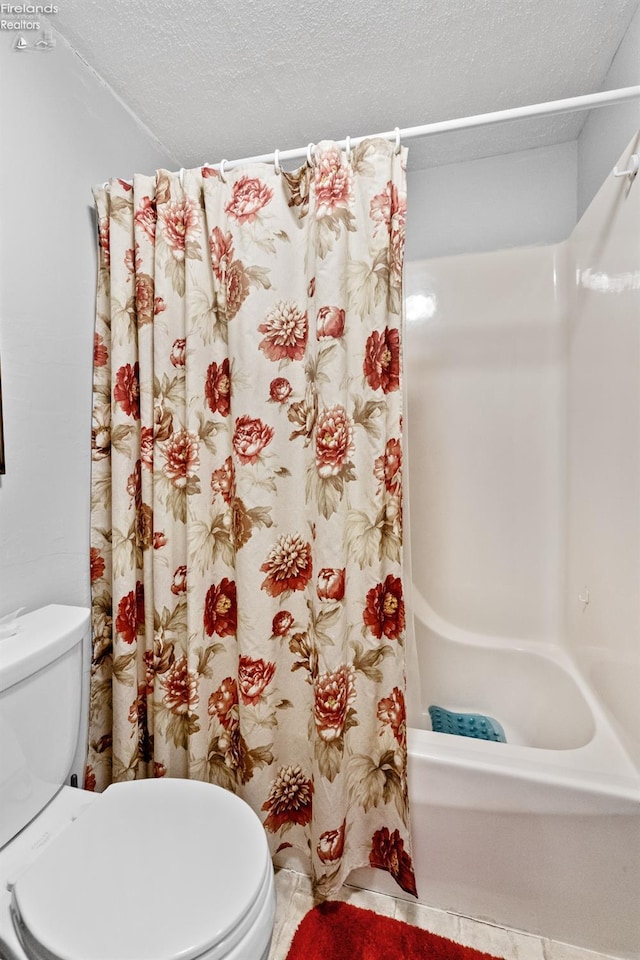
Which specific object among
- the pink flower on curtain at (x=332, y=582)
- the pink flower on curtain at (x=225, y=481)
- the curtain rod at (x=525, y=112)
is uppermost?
the curtain rod at (x=525, y=112)

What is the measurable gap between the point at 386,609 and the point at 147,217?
1.26m

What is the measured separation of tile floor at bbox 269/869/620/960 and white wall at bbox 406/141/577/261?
2.22 meters

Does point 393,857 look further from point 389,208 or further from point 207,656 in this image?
point 389,208

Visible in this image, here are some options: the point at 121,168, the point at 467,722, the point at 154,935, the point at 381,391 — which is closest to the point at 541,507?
the point at 467,722

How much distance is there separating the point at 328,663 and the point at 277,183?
127 cm

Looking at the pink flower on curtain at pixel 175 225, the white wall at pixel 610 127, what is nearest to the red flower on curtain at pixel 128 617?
the pink flower on curtain at pixel 175 225

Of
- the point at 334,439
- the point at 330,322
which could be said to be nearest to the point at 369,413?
the point at 334,439

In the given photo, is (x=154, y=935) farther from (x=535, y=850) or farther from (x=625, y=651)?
(x=625, y=651)

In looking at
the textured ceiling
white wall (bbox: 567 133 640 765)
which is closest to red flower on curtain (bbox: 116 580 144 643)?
white wall (bbox: 567 133 640 765)

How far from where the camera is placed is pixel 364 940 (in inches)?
46.5

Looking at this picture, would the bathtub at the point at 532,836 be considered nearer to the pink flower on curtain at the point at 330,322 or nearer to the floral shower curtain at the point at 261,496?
the floral shower curtain at the point at 261,496

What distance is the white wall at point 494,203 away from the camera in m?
1.77

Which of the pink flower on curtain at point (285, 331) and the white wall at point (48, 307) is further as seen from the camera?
the pink flower on curtain at point (285, 331)

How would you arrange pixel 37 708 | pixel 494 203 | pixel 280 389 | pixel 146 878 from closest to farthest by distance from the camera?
pixel 146 878, pixel 37 708, pixel 280 389, pixel 494 203
